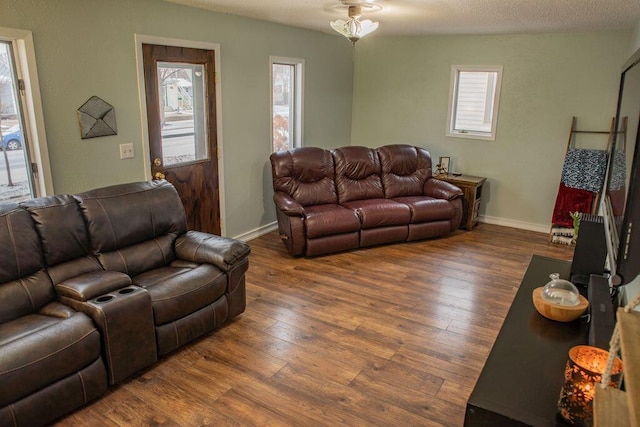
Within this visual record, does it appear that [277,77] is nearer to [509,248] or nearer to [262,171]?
[262,171]

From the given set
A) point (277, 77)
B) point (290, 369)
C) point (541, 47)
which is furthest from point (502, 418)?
point (541, 47)

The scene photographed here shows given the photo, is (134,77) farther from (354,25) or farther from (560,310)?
(560,310)

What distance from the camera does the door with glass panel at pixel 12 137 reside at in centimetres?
306

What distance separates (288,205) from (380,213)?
1013mm

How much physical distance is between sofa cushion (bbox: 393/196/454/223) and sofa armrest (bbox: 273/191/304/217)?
4.20ft

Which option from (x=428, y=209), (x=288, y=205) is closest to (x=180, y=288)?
(x=288, y=205)

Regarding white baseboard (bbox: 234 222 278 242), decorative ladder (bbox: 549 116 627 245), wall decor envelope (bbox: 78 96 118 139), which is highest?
wall decor envelope (bbox: 78 96 118 139)

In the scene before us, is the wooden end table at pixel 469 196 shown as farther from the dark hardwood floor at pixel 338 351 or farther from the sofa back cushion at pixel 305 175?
the sofa back cushion at pixel 305 175

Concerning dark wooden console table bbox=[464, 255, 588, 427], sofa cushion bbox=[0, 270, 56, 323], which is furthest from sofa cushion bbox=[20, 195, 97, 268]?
dark wooden console table bbox=[464, 255, 588, 427]

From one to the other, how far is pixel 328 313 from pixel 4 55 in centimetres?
287

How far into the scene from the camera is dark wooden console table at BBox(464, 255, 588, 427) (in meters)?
1.44

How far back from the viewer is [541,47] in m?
5.34

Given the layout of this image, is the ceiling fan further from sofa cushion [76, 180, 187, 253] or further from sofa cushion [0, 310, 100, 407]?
sofa cushion [0, 310, 100, 407]

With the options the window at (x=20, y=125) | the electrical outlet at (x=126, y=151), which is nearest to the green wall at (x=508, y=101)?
the electrical outlet at (x=126, y=151)
